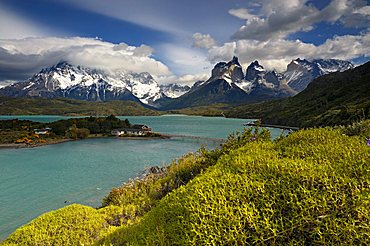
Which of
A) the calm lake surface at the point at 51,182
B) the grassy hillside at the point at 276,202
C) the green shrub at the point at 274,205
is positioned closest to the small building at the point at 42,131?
the calm lake surface at the point at 51,182

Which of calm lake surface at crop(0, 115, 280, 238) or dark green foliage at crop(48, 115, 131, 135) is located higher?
dark green foliage at crop(48, 115, 131, 135)

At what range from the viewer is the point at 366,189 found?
365 cm

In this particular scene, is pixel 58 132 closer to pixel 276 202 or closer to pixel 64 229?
pixel 64 229

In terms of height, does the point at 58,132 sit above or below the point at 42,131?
below

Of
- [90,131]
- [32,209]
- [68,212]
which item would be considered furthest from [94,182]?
[90,131]

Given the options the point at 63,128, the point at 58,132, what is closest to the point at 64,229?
the point at 58,132

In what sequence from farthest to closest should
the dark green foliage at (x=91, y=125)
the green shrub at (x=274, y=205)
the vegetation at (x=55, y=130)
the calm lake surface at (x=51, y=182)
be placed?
the dark green foliage at (x=91, y=125) < the vegetation at (x=55, y=130) < the calm lake surface at (x=51, y=182) < the green shrub at (x=274, y=205)

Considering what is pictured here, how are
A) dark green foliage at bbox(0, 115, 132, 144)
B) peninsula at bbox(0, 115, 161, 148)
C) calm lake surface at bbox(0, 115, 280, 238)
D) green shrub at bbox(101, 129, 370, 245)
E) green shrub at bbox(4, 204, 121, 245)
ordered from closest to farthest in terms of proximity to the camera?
green shrub at bbox(101, 129, 370, 245) → green shrub at bbox(4, 204, 121, 245) → calm lake surface at bbox(0, 115, 280, 238) → peninsula at bbox(0, 115, 161, 148) → dark green foliage at bbox(0, 115, 132, 144)

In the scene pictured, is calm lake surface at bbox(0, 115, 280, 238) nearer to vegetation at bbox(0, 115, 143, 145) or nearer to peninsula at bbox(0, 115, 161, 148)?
peninsula at bbox(0, 115, 161, 148)

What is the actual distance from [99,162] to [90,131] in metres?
67.3

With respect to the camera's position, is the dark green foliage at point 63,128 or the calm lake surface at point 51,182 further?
the dark green foliage at point 63,128

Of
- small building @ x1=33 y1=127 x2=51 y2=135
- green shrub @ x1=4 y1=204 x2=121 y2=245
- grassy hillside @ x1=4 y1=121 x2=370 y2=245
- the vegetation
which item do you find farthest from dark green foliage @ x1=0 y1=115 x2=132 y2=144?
grassy hillside @ x1=4 y1=121 x2=370 y2=245

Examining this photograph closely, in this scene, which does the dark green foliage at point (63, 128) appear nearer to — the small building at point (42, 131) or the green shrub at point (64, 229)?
the small building at point (42, 131)

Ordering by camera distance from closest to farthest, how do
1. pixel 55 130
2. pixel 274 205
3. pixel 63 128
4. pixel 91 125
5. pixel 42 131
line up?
pixel 274 205
pixel 42 131
pixel 55 130
pixel 63 128
pixel 91 125
